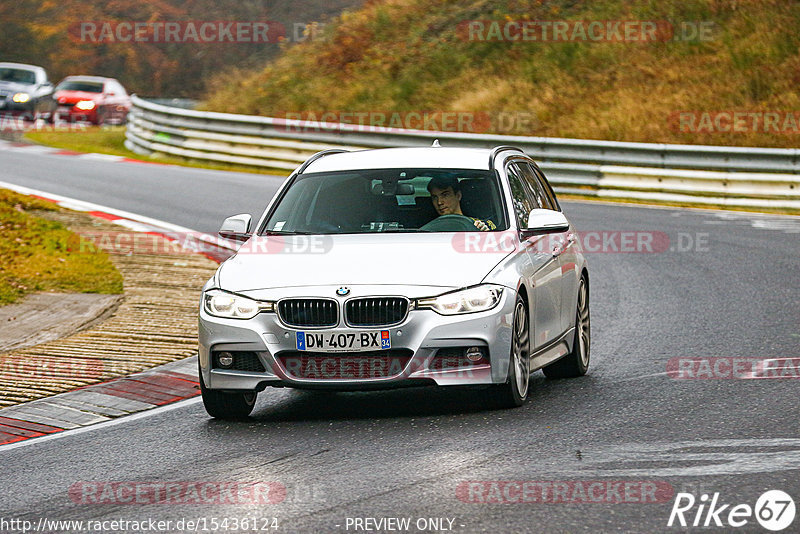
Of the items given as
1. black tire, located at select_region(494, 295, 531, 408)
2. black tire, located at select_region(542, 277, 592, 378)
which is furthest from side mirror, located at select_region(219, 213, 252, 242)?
black tire, located at select_region(542, 277, 592, 378)

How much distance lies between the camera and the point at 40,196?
2134 centimetres

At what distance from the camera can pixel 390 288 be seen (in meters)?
7.76

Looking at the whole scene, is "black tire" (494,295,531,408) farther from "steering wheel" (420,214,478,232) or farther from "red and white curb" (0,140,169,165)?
"red and white curb" (0,140,169,165)

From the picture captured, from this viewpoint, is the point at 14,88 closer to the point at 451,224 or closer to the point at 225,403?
the point at 451,224

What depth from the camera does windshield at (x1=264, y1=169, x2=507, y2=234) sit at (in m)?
8.89

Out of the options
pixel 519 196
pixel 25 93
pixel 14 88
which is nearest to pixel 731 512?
pixel 519 196

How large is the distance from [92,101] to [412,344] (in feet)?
116

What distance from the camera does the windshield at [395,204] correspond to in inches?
350

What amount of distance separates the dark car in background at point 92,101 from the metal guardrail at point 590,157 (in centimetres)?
1207

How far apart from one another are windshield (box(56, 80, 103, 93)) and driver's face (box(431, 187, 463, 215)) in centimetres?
3493

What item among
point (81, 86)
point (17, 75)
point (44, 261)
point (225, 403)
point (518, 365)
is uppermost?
point (518, 365)

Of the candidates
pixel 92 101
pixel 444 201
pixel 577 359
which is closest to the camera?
pixel 444 201

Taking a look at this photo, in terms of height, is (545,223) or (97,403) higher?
(545,223)

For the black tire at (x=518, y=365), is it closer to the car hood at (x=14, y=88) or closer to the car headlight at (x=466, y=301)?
the car headlight at (x=466, y=301)
